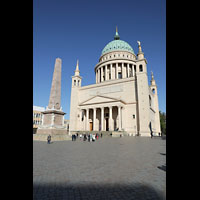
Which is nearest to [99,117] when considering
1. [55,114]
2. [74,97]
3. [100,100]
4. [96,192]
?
[100,100]

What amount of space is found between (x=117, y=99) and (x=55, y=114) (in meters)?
22.5

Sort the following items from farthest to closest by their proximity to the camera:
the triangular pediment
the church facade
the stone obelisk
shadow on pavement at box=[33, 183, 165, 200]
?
1. the triangular pediment
2. the church facade
3. the stone obelisk
4. shadow on pavement at box=[33, 183, 165, 200]

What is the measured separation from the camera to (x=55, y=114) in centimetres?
1812

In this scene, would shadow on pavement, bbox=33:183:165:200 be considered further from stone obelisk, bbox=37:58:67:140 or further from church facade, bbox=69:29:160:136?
church facade, bbox=69:29:160:136

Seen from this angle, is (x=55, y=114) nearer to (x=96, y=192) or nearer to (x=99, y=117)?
(x=96, y=192)

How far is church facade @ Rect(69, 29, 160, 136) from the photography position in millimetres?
36406

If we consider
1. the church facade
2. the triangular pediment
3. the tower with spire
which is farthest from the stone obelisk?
the tower with spire

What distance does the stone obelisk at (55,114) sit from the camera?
1786 cm

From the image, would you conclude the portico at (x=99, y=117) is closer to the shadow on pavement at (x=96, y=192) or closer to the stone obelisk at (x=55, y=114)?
the stone obelisk at (x=55, y=114)

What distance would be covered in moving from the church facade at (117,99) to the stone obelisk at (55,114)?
1979cm

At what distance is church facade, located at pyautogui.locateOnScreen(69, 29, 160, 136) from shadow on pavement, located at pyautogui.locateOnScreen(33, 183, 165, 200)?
31389mm
